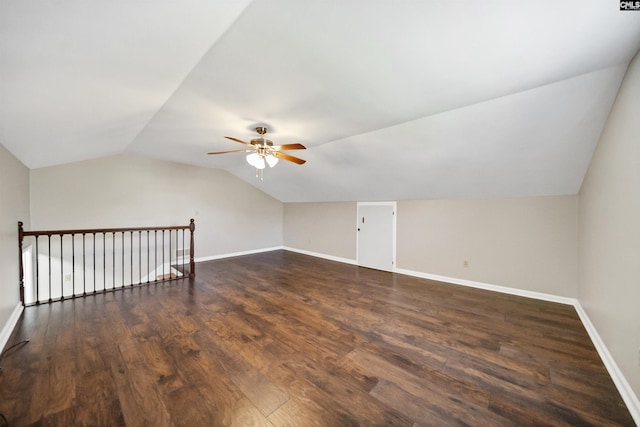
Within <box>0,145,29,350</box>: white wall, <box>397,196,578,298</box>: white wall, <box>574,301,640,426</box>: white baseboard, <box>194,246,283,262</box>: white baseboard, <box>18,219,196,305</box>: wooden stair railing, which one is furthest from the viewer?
<box>194,246,283,262</box>: white baseboard

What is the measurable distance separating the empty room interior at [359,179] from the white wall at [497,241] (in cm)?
3

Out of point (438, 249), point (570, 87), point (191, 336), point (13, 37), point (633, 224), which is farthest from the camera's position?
point (438, 249)

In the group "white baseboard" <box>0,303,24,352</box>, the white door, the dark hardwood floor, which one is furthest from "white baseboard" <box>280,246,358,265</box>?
"white baseboard" <box>0,303,24,352</box>

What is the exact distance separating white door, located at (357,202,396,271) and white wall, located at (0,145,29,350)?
511 centimetres

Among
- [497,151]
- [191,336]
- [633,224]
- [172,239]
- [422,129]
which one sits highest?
[422,129]

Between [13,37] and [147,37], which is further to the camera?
[147,37]

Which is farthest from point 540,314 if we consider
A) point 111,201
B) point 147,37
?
point 111,201

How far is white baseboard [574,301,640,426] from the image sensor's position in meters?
1.49

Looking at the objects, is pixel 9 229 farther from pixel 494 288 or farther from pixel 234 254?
pixel 494 288

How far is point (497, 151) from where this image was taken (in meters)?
2.75

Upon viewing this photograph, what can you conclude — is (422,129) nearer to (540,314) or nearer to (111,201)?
(540,314)

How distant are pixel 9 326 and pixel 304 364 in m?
3.03

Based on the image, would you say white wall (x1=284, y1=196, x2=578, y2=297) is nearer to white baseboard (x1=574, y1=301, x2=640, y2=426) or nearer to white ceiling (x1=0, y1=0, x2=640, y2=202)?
white ceiling (x1=0, y1=0, x2=640, y2=202)

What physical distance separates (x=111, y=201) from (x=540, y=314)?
7084 mm
